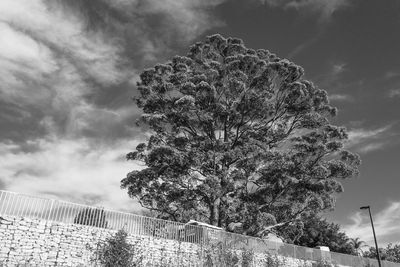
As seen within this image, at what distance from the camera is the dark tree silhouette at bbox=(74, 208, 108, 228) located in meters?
13.6

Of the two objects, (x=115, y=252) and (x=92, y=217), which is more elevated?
(x=92, y=217)

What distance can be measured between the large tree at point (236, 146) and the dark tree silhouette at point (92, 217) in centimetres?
860

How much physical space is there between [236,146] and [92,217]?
13305 mm

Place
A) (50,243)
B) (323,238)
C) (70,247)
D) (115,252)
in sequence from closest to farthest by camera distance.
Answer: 1. (50,243)
2. (70,247)
3. (115,252)
4. (323,238)

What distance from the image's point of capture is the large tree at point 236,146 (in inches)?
904

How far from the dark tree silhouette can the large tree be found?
28.2 ft

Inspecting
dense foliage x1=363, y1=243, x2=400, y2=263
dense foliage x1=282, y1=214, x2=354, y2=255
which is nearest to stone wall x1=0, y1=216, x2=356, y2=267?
dense foliage x1=282, y1=214, x2=354, y2=255

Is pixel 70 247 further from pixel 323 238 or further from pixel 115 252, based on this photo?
pixel 323 238

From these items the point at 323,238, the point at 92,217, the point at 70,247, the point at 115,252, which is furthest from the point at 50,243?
the point at 323,238

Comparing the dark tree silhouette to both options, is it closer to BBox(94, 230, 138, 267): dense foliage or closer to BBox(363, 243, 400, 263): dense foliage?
BBox(94, 230, 138, 267): dense foliage

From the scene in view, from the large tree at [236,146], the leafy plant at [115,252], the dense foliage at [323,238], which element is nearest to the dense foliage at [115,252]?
the leafy plant at [115,252]

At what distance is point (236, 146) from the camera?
Result: 81.0 ft

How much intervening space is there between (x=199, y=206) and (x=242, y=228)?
3342 mm

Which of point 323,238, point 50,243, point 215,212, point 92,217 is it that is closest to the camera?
point 50,243
